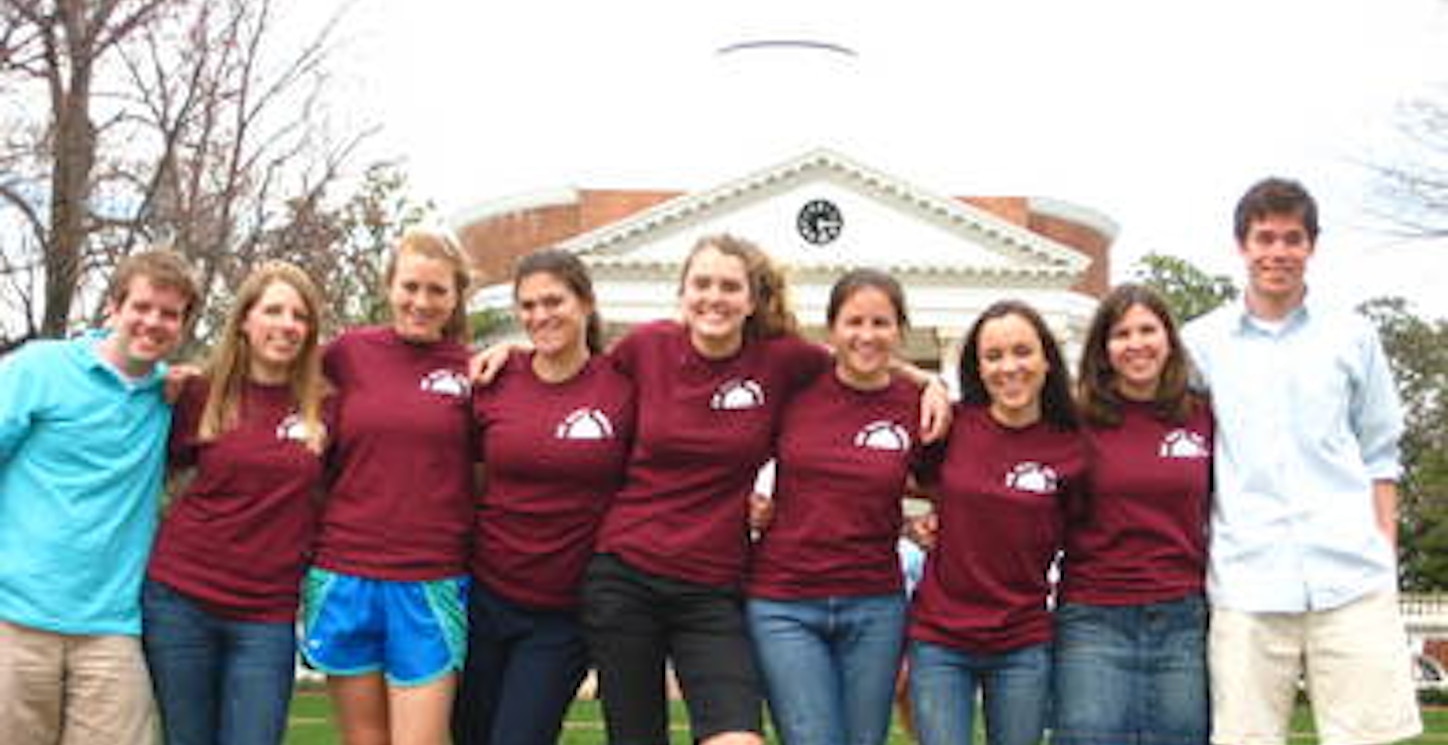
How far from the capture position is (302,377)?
664 cm

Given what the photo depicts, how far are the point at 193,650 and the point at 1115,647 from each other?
2992 mm

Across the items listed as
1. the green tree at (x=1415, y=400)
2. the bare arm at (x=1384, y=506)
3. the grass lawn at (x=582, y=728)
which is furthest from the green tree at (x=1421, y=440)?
the bare arm at (x=1384, y=506)

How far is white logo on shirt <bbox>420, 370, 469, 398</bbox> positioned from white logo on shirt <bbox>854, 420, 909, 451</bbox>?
1.32 metres

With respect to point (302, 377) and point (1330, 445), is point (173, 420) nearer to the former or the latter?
point (302, 377)

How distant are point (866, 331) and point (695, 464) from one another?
70 cm

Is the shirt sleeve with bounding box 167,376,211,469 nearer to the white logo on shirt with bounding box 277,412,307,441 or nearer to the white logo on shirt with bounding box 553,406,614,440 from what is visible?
the white logo on shirt with bounding box 277,412,307,441

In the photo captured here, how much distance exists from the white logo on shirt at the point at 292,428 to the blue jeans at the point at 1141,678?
2.62 meters

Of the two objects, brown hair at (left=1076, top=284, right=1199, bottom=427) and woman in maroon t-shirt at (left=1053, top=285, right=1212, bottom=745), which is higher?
brown hair at (left=1076, top=284, right=1199, bottom=427)

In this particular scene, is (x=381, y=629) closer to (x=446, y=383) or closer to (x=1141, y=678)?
(x=446, y=383)

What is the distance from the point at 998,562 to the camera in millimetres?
6477

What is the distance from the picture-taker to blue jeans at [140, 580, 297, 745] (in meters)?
6.43

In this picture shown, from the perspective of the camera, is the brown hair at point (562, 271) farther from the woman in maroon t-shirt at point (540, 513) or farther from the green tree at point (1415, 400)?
the green tree at point (1415, 400)

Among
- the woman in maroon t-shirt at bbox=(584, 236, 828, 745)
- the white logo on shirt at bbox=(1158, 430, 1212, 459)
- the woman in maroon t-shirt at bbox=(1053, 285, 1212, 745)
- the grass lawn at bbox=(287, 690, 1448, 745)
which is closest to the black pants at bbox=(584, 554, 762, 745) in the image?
the woman in maroon t-shirt at bbox=(584, 236, 828, 745)

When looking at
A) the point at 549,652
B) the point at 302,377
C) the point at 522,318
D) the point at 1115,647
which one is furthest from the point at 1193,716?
the point at 302,377
